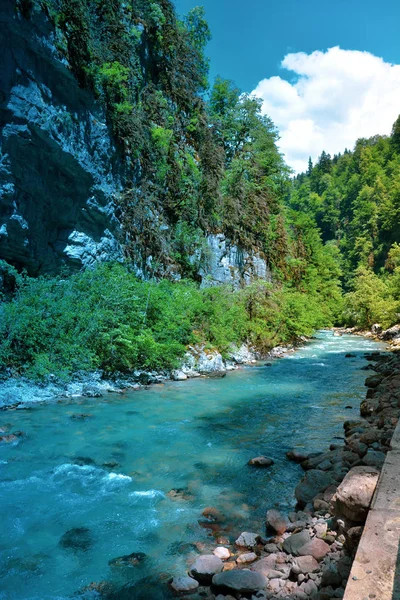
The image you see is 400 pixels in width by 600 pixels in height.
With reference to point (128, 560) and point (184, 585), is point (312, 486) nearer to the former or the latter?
point (184, 585)

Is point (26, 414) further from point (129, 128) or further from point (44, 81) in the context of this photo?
point (129, 128)

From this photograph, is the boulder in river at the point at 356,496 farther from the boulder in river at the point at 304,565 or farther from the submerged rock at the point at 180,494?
the submerged rock at the point at 180,494

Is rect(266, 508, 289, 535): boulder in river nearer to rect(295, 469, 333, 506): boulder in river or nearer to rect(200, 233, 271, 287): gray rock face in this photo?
rect(295, 469, 333, 506): boulder in river

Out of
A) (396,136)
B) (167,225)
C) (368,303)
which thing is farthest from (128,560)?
(396,136)

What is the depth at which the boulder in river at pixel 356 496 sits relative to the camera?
2.99 metres

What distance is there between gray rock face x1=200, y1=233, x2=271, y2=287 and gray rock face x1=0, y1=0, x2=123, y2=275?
7578 millimetres

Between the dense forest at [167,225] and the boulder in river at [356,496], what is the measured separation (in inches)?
322

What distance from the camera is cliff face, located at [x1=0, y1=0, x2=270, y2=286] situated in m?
10.0

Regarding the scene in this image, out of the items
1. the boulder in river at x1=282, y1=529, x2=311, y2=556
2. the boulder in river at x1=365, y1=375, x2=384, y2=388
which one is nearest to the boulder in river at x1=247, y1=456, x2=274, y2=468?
the boulder in river at x1=282, y1=529, x2=311, y2=556

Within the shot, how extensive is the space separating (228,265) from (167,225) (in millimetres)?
5128

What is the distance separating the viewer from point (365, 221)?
172 ft

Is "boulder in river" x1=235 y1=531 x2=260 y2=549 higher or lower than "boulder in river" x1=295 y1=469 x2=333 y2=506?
below

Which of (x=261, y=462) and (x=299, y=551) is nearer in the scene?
(x=299, y=551)

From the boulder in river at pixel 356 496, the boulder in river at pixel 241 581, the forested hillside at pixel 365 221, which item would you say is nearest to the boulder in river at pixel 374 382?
the boulder in river at pixel 356 496
